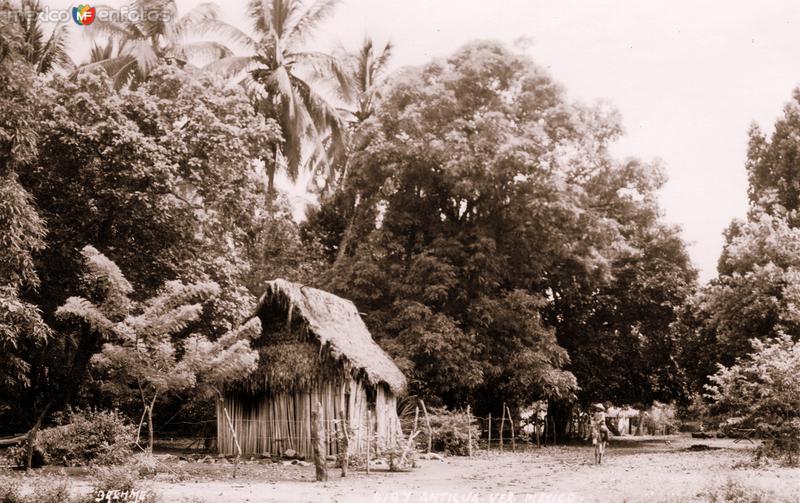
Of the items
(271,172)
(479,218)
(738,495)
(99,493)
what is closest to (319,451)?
(99,493)

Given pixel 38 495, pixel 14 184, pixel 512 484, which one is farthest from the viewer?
pixel 14 184

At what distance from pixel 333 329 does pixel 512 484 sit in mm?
5919

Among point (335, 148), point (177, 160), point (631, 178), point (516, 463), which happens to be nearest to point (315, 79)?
point (335, 148)

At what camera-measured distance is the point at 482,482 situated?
42.8 feet

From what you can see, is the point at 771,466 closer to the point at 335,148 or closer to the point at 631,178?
the point at 631,178

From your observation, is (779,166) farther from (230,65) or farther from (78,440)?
(78,440)

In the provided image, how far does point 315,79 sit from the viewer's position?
2647 cm

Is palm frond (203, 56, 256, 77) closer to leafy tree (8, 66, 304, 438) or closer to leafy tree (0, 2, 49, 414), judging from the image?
leafy tree (8, 66, 304, 438)

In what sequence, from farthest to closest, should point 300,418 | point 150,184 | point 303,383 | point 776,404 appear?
point 150,184
point 300,418
point 303,383
point 776,404

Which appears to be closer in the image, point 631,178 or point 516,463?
point 516,463

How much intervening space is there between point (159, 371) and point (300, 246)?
14.5 m

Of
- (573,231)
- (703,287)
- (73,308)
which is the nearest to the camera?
(73,308)

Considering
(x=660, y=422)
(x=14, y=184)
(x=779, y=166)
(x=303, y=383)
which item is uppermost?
(x=779, y=166)

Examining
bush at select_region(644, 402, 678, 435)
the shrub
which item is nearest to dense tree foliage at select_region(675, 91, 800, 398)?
the shrub
